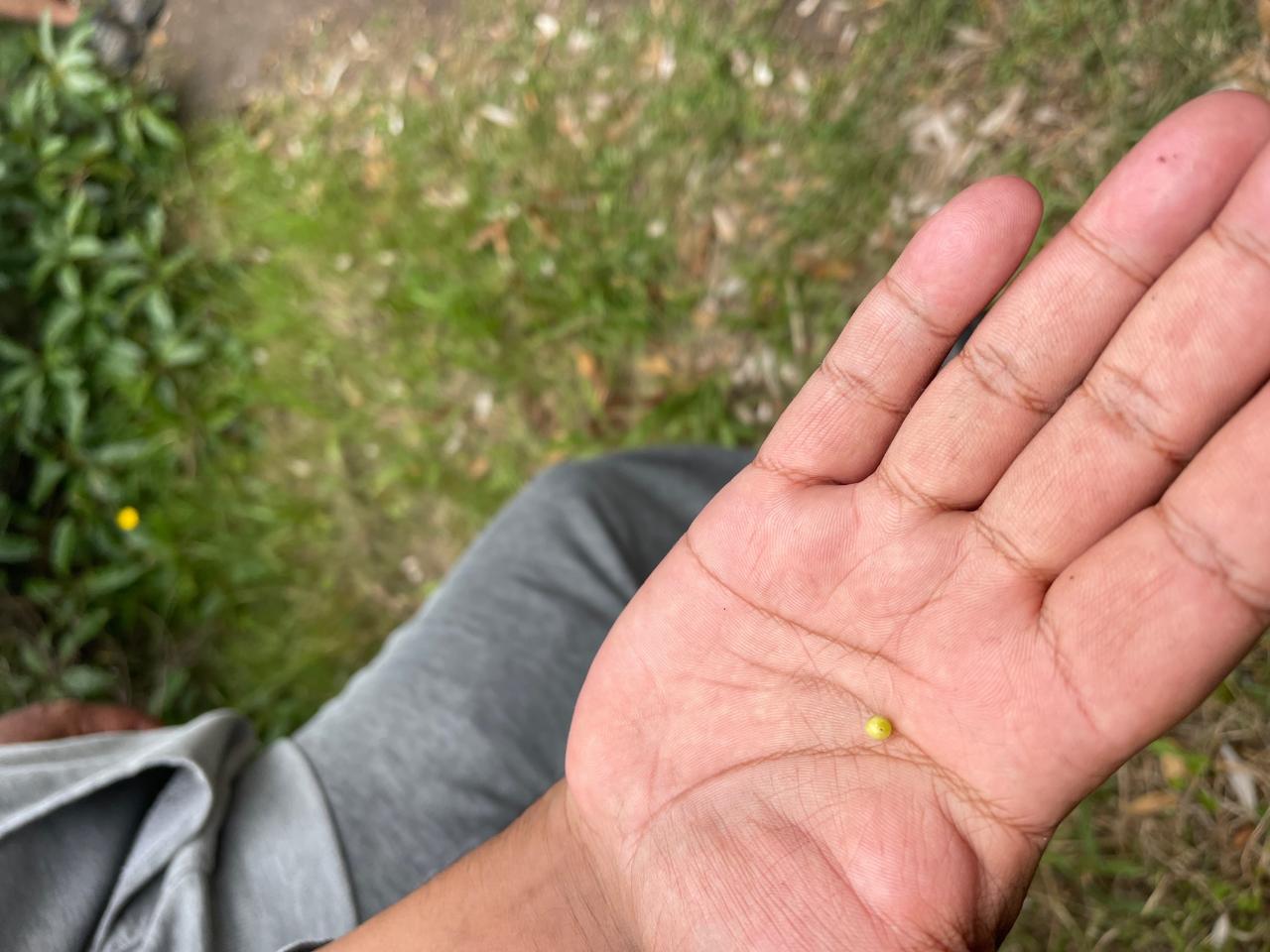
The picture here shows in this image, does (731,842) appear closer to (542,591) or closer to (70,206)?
(542,591)

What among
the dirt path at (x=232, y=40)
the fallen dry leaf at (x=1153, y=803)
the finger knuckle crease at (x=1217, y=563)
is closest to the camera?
the finger knuckle crease at (x=1217, y=563)

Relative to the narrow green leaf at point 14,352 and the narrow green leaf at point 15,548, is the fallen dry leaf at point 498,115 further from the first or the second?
the narrow green leaf at point 15,548

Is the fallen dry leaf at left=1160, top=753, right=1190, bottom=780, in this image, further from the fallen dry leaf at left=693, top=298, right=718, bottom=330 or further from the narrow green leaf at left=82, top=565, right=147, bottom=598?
the narrow green leaf at left=82, top=565, right=147, bottom=598

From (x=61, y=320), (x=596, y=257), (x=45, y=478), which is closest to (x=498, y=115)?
A: (x=596, y=257)

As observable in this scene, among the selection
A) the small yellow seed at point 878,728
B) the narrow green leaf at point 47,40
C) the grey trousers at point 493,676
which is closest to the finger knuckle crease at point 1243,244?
the small yellow seed at point 878,728

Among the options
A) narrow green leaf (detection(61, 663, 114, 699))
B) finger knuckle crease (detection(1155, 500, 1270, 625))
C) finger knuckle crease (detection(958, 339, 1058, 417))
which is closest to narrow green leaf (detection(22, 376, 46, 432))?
narrow green leaf (detection(61, 663, 114, 699))

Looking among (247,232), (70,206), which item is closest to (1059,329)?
(247,232)
